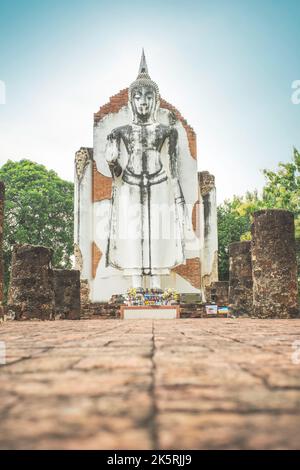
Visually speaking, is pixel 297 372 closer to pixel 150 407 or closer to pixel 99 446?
pixel 150 407

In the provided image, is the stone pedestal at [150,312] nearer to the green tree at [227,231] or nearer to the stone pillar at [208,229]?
the stone pillar at [208,229]

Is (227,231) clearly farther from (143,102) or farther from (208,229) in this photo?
(143,102)

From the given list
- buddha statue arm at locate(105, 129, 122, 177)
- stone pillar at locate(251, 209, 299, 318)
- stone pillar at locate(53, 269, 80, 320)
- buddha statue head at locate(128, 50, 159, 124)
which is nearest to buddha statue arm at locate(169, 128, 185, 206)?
buddha statue head at locate(128, 50, 159, 124)

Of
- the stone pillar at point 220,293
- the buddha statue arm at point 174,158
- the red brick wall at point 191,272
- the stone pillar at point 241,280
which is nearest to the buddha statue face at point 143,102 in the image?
the buddha statue arm at point 174,158

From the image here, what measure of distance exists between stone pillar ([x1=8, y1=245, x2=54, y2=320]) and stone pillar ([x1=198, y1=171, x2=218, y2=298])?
7.32m

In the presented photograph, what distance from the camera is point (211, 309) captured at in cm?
1234

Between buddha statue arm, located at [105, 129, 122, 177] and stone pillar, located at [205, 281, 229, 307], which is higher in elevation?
buddha statue arm, located at [105, 129, 122, 177]

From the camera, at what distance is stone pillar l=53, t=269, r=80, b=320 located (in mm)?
10032

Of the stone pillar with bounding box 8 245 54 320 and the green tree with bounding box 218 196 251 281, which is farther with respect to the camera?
the green tree with bounding box 218 196 251 281

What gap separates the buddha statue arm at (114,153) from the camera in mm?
12805

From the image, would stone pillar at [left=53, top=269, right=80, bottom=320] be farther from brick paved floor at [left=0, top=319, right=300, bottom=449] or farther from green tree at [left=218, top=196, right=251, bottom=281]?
green tree at [left=218, top=196, right=251, bottom=281]

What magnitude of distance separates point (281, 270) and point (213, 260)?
7349mm

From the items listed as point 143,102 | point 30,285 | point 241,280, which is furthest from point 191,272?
point 30,285

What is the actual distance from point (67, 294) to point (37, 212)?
11048mm
